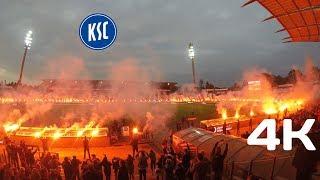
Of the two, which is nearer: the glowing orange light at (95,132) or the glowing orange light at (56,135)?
the glowing orange light at (56,135)

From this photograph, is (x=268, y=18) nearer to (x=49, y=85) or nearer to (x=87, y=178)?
(x=87, y=178)

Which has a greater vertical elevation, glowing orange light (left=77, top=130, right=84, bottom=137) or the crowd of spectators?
glowing orange light (left=77, top=130, right=84, bottom=137)

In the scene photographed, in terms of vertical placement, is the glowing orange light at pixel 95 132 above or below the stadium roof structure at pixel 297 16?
below

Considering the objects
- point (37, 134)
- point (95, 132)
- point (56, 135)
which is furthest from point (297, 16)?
point (37, 134)

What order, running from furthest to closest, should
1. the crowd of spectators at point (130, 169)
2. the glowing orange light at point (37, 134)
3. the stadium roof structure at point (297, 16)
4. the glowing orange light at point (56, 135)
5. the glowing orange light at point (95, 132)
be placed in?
the glowing orange light at point (37, 134), the glowing orange light at point (95, 132), the glowing orange light at point (56, 135), the stadium roof structure at point (297, 16), the crowd of spectators at point (130, 169)

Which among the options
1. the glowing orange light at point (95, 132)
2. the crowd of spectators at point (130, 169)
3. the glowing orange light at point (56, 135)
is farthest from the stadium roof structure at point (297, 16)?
the glowing orange light at point (56, 135)

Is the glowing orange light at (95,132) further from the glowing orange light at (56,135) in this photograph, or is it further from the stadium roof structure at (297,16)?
the stadium roof structure at (297,16)

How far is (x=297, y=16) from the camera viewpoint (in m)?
25.5

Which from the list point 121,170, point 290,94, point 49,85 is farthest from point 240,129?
point 49,85

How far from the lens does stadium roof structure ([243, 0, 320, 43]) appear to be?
76.3ft

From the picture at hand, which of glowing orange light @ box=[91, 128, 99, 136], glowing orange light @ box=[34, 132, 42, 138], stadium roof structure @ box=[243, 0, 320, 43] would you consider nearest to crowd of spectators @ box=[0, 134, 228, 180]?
stadium roof structure @ box=[243, 0, 320, 43]

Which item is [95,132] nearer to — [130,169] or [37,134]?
[37,134]

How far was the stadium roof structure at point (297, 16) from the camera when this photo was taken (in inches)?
915

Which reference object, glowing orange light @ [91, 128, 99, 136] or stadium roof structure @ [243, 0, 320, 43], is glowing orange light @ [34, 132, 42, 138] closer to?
glowing orange light @ [91, 128, 99, 136]
